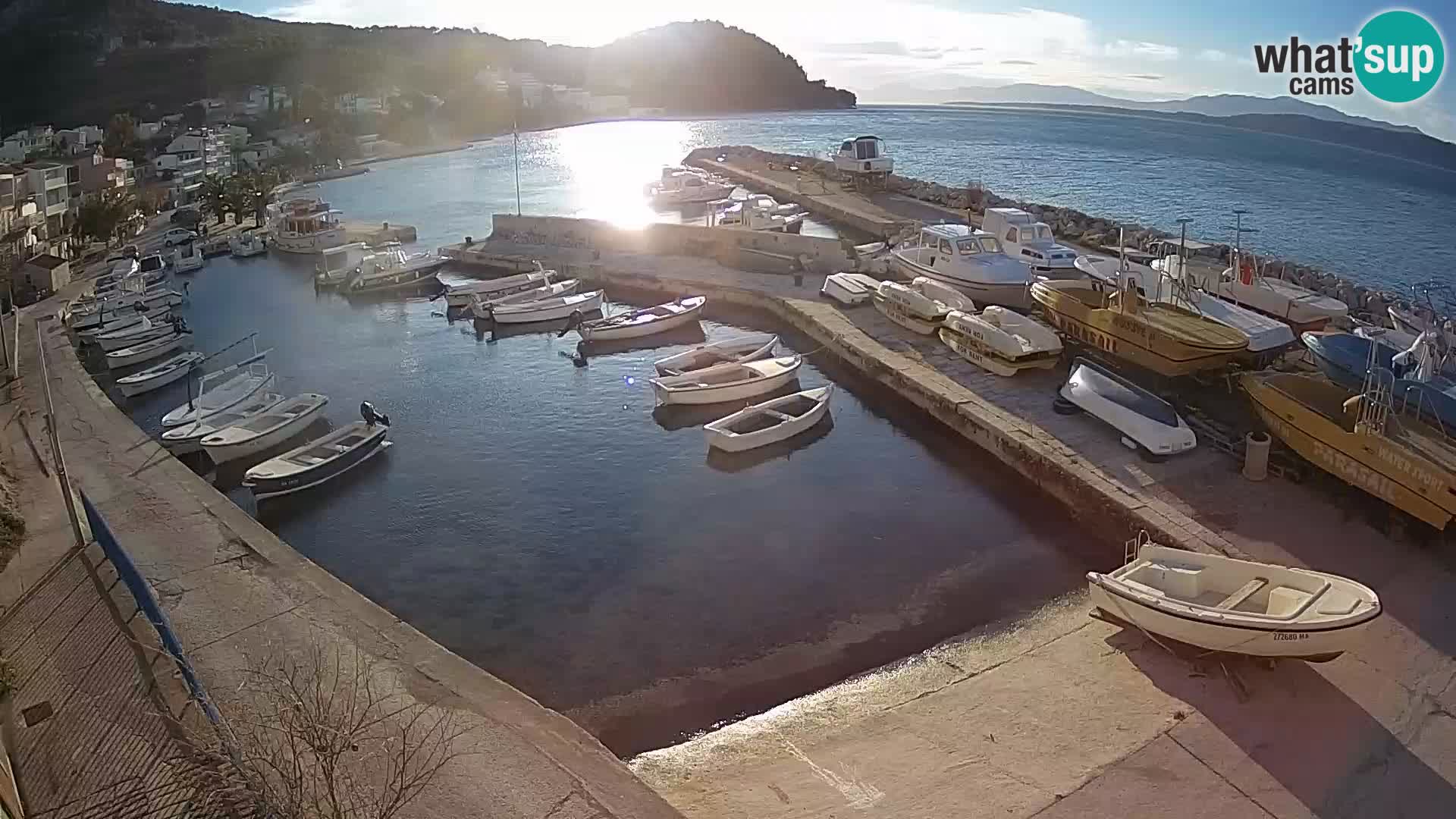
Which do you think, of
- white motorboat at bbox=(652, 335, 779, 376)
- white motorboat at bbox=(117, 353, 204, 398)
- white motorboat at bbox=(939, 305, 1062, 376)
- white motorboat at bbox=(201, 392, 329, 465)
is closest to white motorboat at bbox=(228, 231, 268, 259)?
white motorboat at bbox=(117, 353, 204, 398)

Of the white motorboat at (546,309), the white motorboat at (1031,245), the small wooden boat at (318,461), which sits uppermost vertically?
the white motorboat at (1031,245)

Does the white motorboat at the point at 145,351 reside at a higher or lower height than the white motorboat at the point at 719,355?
higher

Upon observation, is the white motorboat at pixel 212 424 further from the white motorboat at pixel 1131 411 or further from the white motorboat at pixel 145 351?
the white motorboat at pixel 1131 411

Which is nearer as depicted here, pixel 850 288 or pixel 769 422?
pixel 769 422

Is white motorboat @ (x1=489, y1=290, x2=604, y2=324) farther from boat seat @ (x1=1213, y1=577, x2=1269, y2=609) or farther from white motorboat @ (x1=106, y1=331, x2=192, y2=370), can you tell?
boat seat @ (x1=1213, y1=577, x2=1269, y2=609)

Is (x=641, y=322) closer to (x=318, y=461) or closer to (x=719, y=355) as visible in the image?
(x=719, y=355)

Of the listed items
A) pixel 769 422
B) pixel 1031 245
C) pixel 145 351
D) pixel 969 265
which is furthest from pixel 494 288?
pixel 1031 245

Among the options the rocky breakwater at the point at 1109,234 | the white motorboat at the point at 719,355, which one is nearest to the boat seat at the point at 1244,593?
the rocky breakwater at the point at 1109,234
